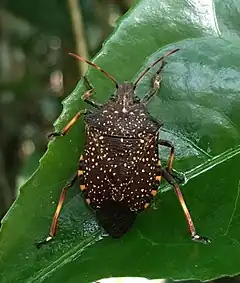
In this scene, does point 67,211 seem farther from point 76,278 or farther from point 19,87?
point 19,87

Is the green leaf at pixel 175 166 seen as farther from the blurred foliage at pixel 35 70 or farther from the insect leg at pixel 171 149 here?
the blurred foliage at pixel 35 70

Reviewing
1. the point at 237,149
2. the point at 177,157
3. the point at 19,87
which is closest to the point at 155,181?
the point at 177,157

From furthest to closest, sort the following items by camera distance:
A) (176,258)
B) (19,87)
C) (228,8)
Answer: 1. (19,87)
2. (228,8)
3. (176,258)

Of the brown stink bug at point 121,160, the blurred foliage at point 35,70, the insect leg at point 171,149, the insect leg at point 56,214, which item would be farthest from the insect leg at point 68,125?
the blurred foliage at point 35,70

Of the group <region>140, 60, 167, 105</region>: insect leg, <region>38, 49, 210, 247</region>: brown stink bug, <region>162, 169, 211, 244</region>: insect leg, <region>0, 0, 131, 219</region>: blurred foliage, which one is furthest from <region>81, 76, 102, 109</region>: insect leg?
<region>0, 0, 131, 219</region>: blurred foliage

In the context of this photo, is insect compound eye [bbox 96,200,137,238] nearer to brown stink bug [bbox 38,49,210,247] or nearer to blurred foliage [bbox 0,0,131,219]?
brown stink bug [bbox 38,49,210,247]

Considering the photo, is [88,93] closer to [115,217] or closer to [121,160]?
[121,160]
